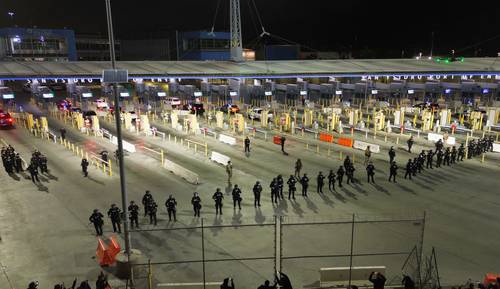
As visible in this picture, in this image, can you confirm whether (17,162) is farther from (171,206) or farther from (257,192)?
(257,192)

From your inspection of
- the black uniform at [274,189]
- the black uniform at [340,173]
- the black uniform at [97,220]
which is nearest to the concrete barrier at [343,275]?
the black uniform at [274,189]

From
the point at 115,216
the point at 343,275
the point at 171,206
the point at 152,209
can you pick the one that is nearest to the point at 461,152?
the point at 343,275

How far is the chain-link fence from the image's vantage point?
11.4 m

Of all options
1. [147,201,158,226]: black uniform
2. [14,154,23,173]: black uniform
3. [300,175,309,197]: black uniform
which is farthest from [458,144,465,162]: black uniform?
[14,154,23,173]: black uniform

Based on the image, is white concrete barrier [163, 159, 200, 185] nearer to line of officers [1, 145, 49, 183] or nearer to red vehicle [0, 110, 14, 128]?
line of officers [1, 145, 49, 183]

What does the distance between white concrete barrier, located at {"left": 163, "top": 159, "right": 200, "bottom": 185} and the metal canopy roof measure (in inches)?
922

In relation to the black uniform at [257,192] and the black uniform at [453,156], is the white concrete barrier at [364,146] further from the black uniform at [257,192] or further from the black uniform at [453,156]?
the black uniform at [257,192]

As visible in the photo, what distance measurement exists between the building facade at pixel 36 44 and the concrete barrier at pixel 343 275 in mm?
80450

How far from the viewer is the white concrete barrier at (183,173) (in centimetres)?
2026

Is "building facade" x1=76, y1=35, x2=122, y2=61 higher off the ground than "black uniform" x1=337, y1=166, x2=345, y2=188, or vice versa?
"building facade" x1=76, y1=35, x2=122, y2=61

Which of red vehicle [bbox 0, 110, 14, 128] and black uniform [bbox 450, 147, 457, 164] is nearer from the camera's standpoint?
black uniform [bbox 450, 147, 457, 164]

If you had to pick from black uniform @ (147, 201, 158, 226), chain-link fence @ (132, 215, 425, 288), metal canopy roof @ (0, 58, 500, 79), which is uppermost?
metal canopy roof @ (0, 58, 500, 79)

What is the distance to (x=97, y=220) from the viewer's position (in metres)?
14.0

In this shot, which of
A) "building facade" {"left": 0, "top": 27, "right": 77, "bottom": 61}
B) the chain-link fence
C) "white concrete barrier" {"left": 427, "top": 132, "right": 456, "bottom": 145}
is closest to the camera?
the chain-link fence
